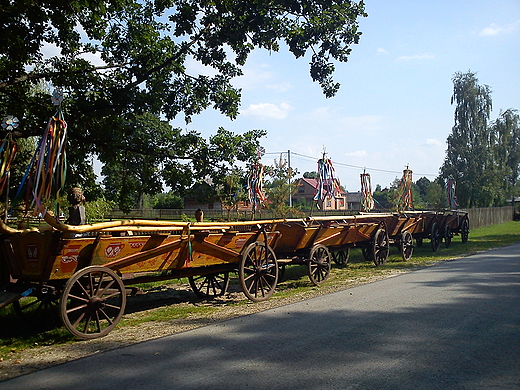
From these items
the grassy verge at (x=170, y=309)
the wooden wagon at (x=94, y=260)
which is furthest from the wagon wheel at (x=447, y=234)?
the wooden wagon at (x=94, y=260)

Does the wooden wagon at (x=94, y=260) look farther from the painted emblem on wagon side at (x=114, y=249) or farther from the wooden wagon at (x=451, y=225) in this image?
the wooden wagon at (x=451, y=225)

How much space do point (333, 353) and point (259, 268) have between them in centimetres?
413

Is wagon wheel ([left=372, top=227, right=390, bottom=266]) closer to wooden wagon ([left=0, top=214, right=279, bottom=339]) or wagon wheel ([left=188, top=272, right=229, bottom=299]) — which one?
wagon wheel ([left=188, top=272, right=229, bottom=299])

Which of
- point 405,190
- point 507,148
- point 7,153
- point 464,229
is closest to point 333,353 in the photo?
point 7,153

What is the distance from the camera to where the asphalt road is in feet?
15.1

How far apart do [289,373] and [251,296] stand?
4253 mm

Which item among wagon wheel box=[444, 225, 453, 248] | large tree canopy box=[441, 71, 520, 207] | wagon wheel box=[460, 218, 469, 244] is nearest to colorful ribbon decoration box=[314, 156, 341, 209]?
Answer: wagon wheel box=[444, 225, 453, 248]

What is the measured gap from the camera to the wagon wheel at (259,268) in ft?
30.1

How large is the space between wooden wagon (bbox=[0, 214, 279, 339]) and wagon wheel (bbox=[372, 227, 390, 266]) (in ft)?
23.7

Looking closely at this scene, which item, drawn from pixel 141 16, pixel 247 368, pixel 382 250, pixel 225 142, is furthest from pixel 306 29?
pixel 247 368

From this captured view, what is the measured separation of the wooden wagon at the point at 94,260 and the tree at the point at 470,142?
51.8m

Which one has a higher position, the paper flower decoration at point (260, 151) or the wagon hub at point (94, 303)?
the paper flower decoration at point (260, 151)

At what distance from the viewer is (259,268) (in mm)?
9469

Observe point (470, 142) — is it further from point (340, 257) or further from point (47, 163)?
point (47, 163)
